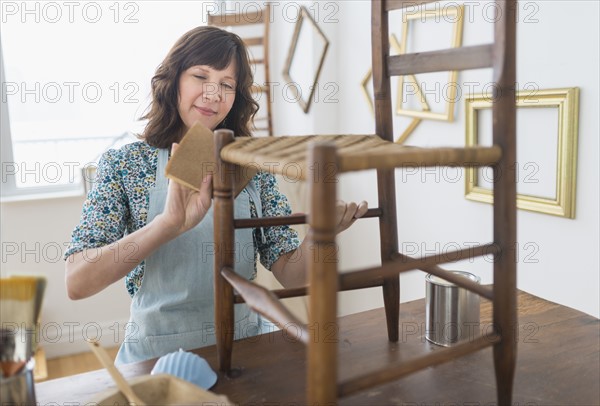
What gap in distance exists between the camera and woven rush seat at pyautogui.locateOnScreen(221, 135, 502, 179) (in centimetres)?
70

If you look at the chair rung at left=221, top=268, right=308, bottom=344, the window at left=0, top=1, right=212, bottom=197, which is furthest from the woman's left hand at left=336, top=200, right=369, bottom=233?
the window at left=0, top=1, right=212, bottom=197

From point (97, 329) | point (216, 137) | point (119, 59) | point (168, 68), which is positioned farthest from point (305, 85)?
point (216, 137)

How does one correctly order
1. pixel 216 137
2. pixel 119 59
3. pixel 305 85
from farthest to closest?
pixel 119 59, pixel 305 85, pixel 216 137

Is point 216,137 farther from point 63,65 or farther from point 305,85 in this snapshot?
point 63,65

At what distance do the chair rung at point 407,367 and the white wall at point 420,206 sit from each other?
852mm

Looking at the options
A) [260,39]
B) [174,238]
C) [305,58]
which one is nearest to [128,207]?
[174,238]

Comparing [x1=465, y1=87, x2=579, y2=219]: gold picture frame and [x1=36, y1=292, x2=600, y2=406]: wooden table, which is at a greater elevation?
[x1=465, y1=87, x2=579, y2=219]: gold picture frame

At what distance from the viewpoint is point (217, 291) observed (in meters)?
0.96

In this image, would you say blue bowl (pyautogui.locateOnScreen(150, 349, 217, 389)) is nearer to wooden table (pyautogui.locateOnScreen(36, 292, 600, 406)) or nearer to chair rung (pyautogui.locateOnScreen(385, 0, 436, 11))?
wooden table (pyautogui.locateOnScreen(36, 292, 600, 406))

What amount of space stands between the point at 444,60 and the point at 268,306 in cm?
→ 46

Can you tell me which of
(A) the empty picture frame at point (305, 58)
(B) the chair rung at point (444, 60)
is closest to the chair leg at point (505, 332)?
(B) the chair rung at point (444, 60)

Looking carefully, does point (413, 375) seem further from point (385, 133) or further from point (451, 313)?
point (385, 133)

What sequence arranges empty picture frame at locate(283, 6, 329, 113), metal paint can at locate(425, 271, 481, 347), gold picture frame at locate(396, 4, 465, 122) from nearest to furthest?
metal paint can at locate(425, 271, 481, 347)
gold picture frame at locate(396, 4, 465, 122)
empty picture frame at locate(283, 6, 329, 113)

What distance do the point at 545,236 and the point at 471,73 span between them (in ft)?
1.79
